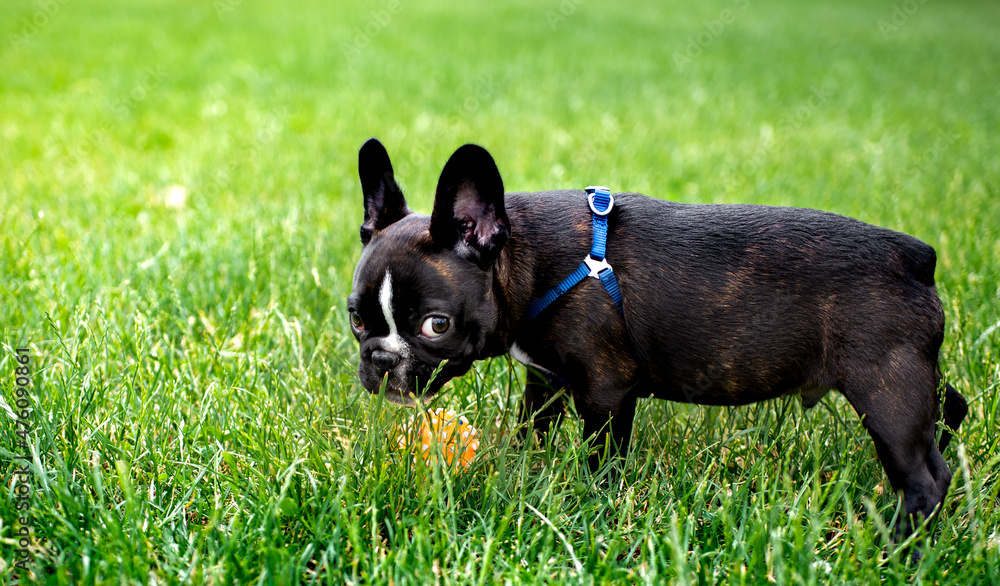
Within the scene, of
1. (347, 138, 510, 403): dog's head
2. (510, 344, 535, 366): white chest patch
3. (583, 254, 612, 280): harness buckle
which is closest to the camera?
(347, 138, 510, 403): dog's head

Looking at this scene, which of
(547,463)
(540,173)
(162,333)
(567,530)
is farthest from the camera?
(540,173)

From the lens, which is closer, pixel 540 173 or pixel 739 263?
pixel 739 263

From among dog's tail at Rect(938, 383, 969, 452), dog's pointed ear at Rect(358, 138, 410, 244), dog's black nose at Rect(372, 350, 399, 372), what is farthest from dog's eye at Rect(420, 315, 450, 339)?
Answer: dog's tail at Rect(938, 383, 969, 452)

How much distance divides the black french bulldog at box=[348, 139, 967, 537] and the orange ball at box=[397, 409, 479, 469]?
0.40ft

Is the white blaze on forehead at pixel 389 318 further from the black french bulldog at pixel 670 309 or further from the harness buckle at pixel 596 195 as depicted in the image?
the harness buckle at pixel 596 195

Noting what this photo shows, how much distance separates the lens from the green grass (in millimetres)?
2193

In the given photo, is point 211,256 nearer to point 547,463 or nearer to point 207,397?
point 207,397

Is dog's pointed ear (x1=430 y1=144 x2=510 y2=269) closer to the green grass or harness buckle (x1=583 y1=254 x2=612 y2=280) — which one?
harness buckle (x1=583 y1=254 x2=612 y2=280)

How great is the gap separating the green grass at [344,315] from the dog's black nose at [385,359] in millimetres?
188

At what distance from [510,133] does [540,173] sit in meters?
1.40

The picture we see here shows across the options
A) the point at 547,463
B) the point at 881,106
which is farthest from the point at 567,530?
the point at 881,106

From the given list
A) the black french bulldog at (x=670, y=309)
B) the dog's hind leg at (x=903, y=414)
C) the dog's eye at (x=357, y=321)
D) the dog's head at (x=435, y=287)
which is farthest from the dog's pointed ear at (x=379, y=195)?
the dog's hind leg at (x=903, y=414)

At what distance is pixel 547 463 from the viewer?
8.54ft

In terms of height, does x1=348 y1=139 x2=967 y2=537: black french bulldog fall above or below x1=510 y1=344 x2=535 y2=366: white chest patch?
above
